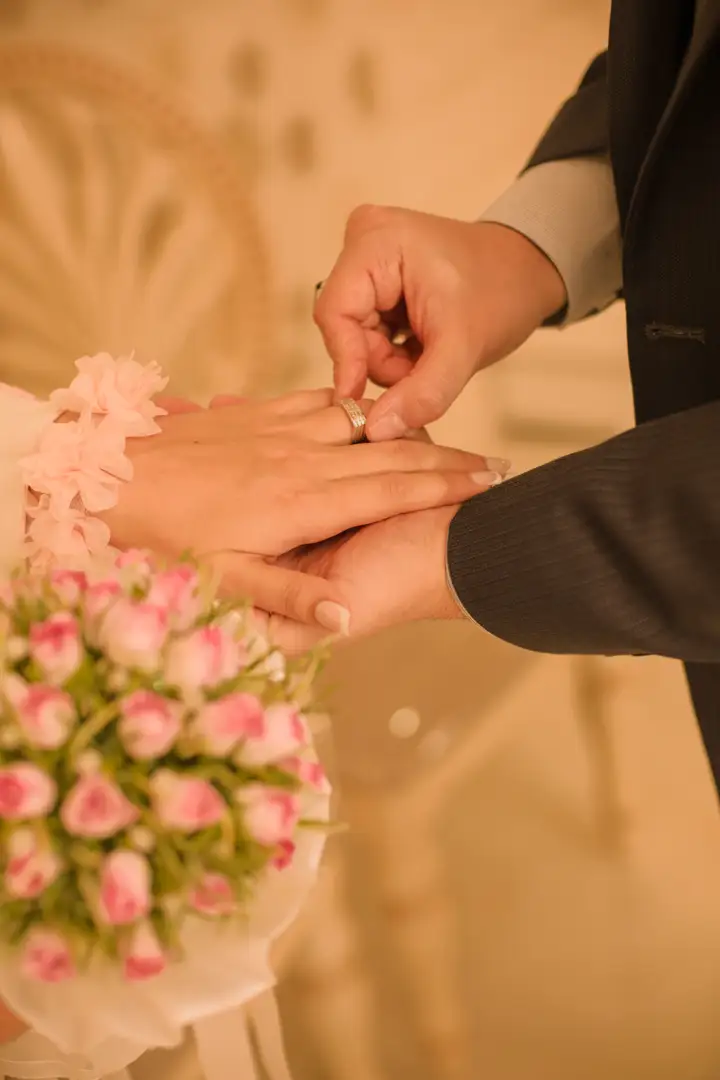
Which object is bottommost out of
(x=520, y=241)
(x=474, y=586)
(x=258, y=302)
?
(x=474, y=586)

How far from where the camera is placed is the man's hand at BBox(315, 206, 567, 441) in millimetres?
882

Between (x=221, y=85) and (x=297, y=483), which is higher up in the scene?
(x=221, y=85)

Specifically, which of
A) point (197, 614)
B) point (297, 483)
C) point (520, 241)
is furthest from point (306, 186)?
point (197, 614)

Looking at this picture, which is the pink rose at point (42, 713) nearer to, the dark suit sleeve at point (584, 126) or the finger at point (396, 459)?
the finger at point (396, 459)

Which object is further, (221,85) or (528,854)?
(221,85)

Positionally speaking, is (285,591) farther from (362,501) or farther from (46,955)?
(46,955)

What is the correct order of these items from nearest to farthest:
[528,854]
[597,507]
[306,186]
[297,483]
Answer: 1. [597,507]
2. [297,483]
3. [528,854]
4. [306,186]

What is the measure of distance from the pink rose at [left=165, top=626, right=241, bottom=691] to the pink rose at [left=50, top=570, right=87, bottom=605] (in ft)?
0.22

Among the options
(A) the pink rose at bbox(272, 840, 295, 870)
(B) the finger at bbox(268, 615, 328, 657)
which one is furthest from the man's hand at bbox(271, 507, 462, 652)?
(A) the pink rose at bbox(272, 840, 295, 870)

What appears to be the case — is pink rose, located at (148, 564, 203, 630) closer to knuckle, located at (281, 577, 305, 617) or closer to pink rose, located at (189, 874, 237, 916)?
pink rose, located at (189, 874, 237, 916)

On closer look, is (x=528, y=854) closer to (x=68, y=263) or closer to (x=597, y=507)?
(x=597, y=507)

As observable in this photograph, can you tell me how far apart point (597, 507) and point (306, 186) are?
1.28 meters

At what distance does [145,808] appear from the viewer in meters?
0.40

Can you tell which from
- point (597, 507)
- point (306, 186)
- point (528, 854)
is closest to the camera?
point (597, 507)
